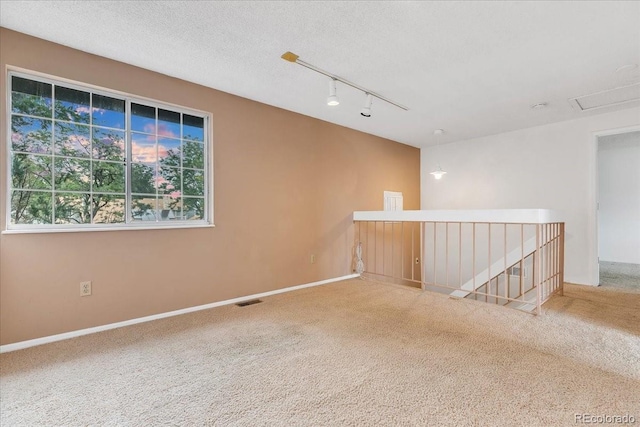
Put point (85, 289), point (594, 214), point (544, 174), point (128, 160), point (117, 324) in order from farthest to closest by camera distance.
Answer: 1. point (544, 174)
2. point (594, 214)
3. point (128, 160)
4. point (117, 324)
5. point (85, 289)

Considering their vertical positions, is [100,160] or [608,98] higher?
[608,98]

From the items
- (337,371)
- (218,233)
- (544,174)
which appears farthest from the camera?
(544,174)

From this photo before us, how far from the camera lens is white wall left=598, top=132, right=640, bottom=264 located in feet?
20.1

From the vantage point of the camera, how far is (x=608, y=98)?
3.65 m

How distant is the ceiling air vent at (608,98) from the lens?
11.2 feet

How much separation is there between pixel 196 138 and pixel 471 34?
288 cm

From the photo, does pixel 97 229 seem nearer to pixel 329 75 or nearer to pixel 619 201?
pixel 329 75

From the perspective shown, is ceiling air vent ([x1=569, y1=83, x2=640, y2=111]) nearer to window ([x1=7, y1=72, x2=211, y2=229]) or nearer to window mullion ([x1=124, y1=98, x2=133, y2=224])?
window ([x1=7, y1=72, x2=211, y2=229])

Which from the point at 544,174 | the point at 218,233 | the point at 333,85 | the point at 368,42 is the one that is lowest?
the point at 218,233

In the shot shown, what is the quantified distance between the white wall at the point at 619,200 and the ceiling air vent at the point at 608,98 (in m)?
2.86

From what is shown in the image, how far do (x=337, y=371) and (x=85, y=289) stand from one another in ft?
7.65

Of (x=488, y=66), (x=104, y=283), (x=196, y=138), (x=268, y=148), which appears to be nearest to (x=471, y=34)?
(x=488, y=66)

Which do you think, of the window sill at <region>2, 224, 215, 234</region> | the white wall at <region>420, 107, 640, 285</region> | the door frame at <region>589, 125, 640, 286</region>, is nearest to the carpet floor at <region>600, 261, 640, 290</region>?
the door frame at <region>589, 125, 640, 286</region>

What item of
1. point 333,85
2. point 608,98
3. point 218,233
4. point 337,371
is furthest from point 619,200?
point 218,233
